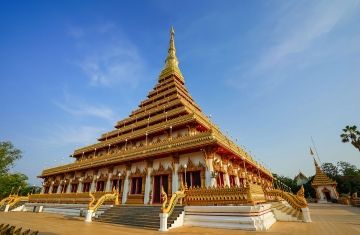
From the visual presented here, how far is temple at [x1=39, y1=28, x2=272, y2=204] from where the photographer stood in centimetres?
1473

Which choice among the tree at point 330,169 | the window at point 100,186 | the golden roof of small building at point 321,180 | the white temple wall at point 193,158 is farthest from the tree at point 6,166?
the tree at point 330,169

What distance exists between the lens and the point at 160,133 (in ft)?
65.5

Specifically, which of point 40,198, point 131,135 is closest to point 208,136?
point 131,135

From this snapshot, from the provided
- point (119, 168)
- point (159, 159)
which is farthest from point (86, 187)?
point (159, 159)

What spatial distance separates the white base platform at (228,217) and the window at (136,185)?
7.05 m

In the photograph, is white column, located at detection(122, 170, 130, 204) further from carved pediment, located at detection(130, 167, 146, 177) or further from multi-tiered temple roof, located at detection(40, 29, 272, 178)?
multi-tiered temple roof, located at detection(40, 29, 272, 178)

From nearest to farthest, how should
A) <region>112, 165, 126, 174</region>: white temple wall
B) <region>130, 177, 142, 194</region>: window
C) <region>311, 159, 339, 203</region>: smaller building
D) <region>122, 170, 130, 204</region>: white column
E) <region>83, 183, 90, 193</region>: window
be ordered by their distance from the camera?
1. <region>130, 177, 142, 194</region>: window
2. <region>122, 170, 130, 204</region>: white column
3. <region>112, 165, 126, 174</region>: white temple wall
4. <region>83, 183, 90, 193</region>: window
5. <region>311, 159, 339, 203</region>: smaller building

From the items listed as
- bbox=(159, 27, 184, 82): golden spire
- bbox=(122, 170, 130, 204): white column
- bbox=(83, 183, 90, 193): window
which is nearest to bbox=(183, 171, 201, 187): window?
bbox=(122, 170, 130, 204): white column

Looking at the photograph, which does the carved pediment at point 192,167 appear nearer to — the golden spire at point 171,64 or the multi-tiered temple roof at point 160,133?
the multi-tiered temple roof at point 160,133

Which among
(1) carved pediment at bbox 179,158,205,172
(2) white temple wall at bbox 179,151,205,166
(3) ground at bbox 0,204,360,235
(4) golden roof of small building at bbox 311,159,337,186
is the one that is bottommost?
(3) ground at bbox 0,204,360,235

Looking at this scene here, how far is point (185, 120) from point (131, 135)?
280 inches

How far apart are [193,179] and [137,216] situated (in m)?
4.50

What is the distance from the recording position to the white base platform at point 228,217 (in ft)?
30.8

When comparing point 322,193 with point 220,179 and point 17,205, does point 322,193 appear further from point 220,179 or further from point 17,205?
point 17,205
